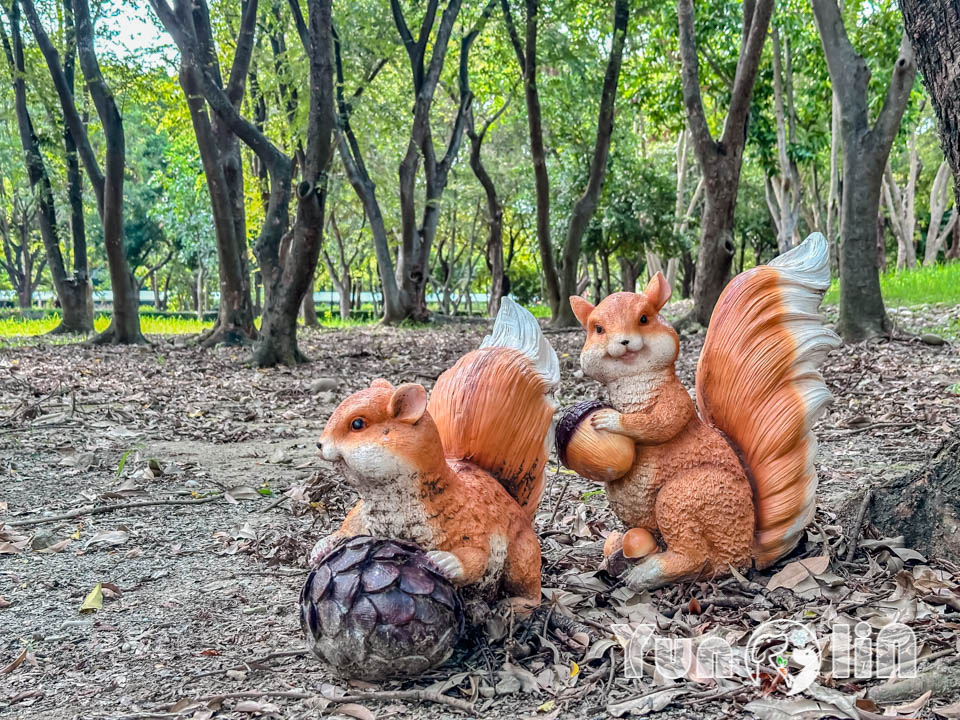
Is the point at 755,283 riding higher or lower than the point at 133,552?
higher

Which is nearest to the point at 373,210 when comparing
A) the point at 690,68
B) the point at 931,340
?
the point at 690,68

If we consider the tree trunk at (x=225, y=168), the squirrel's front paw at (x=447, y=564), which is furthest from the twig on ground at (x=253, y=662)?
the tree trunk at (x=225, y=168)

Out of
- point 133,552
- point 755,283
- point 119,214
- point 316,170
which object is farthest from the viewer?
point 119,214

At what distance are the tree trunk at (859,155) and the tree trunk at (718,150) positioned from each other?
97 cm

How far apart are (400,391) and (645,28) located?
1354cm

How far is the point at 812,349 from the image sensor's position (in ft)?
7.34

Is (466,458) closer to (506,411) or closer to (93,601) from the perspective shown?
(506,411)

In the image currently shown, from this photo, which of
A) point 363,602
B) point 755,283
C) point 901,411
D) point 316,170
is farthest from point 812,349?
point 316,170

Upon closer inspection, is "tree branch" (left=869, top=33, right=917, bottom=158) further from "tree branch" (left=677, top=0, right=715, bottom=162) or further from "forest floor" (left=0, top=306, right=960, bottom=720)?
"forest floor" (left=0, top=306, right=960, bottom=720)

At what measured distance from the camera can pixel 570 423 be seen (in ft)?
7.52

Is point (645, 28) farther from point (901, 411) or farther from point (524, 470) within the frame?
point (524, 470)

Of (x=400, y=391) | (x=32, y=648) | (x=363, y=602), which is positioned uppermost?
(x=400, y=391)

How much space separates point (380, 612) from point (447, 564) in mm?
195

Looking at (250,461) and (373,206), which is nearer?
(250,461)
